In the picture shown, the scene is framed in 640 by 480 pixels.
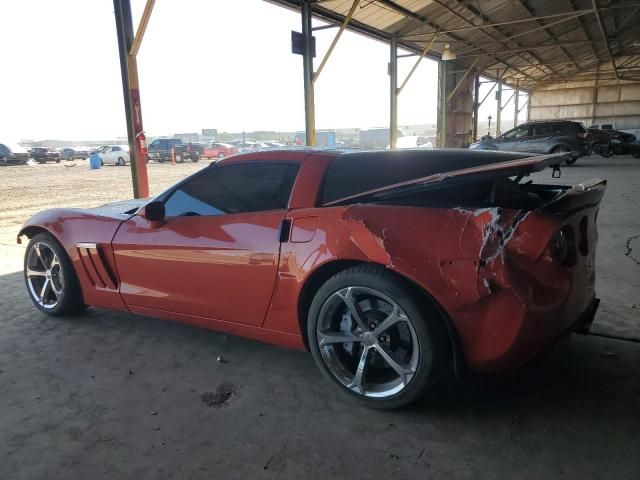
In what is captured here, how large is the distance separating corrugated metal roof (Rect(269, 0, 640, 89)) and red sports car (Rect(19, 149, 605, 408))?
9.95 m

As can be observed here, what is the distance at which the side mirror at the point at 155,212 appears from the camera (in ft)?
9.74

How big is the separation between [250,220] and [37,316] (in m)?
2.24

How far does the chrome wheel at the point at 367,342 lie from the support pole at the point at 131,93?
644 centimetres

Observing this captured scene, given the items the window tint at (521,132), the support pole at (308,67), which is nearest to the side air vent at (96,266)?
the support pole at (308,67)

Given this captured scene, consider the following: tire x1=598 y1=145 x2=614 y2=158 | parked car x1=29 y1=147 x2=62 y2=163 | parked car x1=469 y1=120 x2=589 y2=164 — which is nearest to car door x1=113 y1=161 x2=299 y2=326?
parked car x1=469 y1=120 x2=589 y2=164

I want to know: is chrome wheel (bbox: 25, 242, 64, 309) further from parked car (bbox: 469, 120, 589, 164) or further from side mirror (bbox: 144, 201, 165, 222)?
parked car (bbox: 469, 120, 589, 164)

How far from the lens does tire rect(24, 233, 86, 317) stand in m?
3.52

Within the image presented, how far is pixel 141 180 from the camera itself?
26.5ft

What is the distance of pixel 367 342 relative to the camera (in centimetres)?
236

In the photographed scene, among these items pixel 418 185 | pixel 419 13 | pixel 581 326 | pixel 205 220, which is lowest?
pixel 581 326

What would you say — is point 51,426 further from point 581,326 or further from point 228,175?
point 581,326

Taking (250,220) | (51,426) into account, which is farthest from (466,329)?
(51,426)

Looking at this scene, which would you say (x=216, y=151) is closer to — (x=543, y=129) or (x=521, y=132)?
(x=521, y=132)

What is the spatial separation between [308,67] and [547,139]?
9.19 m
